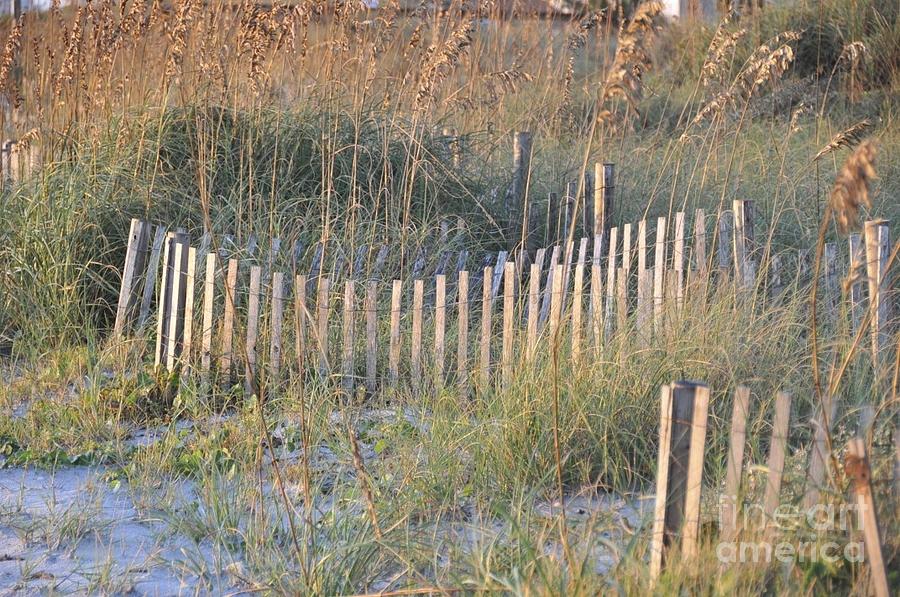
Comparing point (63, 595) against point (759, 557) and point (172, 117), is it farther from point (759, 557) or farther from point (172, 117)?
point (172, 117)

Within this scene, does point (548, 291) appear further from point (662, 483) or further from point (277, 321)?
point (662, 483)

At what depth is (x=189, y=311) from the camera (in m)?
3.84

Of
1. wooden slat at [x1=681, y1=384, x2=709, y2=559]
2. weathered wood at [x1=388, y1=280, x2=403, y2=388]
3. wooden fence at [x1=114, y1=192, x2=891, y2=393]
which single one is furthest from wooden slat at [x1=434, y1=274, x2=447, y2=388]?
wooden slat at [x1=681, y1=384, x2=709, y2=559]

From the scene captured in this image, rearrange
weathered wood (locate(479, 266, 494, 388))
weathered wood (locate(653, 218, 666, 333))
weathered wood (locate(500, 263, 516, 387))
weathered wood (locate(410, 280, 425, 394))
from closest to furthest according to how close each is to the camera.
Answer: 1. weathered wood (locate(500, 263, 516, 387))
2. weathered wood (locate(653, 218, 666, 333))
3. weathered wood (locate(479, 266, 494, 388))
4. weathered wood (locate(410, 280, 425, 394))

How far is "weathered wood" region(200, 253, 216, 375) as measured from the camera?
12.3 feet

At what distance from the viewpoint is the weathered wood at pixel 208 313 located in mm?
3754

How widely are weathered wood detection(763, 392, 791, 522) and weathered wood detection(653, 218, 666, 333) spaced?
4.46ft

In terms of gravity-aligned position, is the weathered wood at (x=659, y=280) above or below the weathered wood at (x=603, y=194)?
below

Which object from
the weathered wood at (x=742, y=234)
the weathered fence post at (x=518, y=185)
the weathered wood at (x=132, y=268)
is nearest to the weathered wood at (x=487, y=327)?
the weathered wood at (x=742, y=234)

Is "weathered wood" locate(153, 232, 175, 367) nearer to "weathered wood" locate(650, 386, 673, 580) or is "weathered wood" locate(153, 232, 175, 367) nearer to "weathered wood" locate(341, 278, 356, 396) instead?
"weathered wood" locate(341, 278, 356, 396)

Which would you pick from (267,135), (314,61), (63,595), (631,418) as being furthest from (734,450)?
(314,61)

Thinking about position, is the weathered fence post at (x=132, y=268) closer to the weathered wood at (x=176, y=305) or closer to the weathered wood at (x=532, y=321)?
the weathered wood at (x=176, y=305)

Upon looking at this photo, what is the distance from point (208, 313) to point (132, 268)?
0.55 meters

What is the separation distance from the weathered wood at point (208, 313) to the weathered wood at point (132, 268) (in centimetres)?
45
